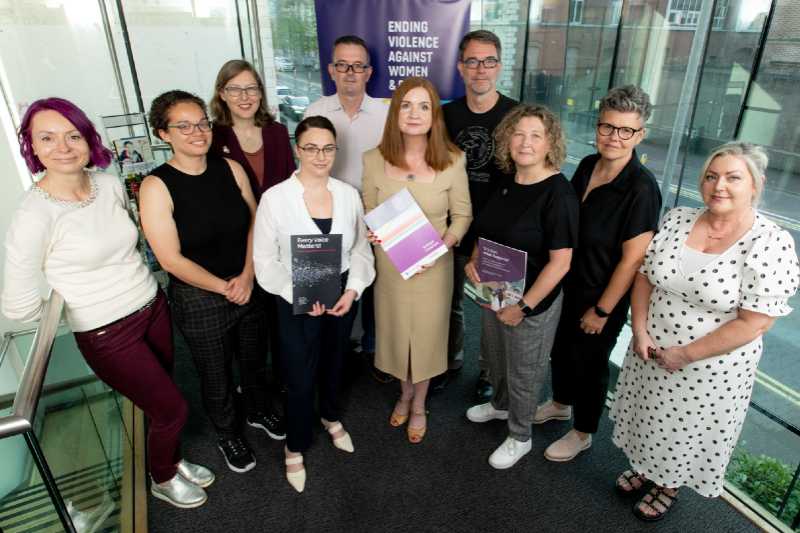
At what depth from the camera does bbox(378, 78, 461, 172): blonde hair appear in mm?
2189

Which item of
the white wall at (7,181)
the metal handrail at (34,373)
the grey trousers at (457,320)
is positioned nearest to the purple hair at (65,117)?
the metal handrail at (34,373)

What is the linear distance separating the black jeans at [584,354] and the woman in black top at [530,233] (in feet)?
0.31

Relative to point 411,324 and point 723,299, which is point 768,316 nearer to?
point 723,299

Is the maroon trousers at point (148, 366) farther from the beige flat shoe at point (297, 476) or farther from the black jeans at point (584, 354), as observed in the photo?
the black jeans at point (584, 354)

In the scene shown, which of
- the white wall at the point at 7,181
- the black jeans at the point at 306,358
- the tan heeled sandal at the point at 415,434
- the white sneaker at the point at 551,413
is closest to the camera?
the black jeans at the point at 306,358

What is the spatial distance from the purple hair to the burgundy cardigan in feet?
2.01

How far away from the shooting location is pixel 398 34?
343 centimetres

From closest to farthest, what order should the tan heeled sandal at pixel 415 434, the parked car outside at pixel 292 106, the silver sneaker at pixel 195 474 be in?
the silver sneaker at pixel 195 474
the tan heeled sandal at pixel 415 434
the parked car outside at pixel 292 106

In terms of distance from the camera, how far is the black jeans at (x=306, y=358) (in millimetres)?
2230

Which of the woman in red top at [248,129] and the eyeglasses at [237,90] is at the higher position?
the eyeglasses at [237,90]

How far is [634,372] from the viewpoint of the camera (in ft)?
7.27

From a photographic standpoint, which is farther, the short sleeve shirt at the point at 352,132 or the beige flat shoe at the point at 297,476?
the short sleeve shirt at the point at 352,132

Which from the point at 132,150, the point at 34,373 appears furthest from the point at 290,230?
the point at 132,150

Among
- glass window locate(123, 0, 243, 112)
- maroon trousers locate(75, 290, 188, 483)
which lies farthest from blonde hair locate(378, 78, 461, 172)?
glass window locate(123, 0, 243, 112)
